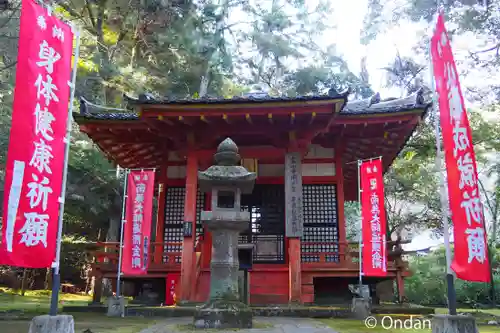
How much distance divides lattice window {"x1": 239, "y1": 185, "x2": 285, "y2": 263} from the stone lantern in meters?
4.01

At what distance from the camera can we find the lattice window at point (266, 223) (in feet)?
37.3

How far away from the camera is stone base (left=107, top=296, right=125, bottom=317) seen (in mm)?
9227

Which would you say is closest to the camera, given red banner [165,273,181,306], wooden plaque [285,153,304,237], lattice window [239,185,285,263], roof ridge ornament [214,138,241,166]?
roof ridge ornament [214,138,241,166]

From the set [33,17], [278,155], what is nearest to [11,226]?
[33,17]

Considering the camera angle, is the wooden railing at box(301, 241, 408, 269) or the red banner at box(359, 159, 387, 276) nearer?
the red banner at box(359, 159, 387, 276)

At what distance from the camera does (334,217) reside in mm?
11297

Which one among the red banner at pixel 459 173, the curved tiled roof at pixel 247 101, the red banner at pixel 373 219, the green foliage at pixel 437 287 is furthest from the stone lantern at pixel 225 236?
the green foliage at pixel 437 287

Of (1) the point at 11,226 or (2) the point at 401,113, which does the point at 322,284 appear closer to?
(2) the point at 401,113

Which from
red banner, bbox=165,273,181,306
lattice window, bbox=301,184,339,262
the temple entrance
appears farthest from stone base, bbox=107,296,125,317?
the temple entrance

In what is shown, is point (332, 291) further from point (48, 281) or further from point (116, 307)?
point (48, 281)

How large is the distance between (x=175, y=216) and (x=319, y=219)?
14.0 feet

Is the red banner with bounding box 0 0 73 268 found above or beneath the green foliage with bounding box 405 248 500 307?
above

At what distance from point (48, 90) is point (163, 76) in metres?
17.8

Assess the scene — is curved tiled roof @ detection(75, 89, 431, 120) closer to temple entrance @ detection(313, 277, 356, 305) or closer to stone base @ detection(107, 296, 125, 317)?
stone base @ detection(107, 296, 125, 317)
